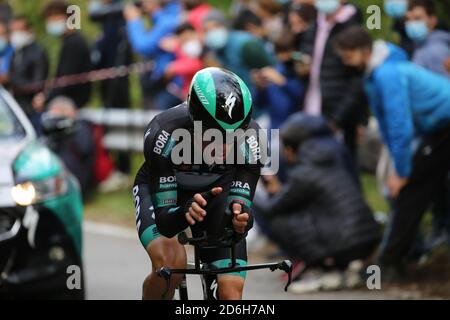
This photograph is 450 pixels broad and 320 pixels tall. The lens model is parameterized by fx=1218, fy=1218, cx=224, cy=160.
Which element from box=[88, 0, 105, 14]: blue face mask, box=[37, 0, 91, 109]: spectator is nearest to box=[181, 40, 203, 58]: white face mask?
box=[37, 0, 91, 109]: spectator

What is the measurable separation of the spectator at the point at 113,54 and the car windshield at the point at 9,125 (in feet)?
18.1

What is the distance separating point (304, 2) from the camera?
40.5ft

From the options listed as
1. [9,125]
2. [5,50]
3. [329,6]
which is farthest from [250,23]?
[9,125]

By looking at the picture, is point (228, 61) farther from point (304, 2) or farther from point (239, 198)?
point (239, 198)

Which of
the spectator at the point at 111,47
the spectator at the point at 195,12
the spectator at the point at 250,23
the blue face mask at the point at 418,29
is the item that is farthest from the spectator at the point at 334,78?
the spectator at the point at 111,47

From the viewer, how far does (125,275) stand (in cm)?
1088

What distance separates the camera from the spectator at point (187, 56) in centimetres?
1338

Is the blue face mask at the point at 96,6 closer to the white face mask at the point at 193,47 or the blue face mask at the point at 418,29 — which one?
the white face mask at the point at 193,47

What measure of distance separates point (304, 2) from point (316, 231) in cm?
320

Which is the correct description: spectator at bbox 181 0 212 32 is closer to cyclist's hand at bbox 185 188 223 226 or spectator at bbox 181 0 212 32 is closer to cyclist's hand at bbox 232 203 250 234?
cyclist's hand at bbox 232 203 250 234

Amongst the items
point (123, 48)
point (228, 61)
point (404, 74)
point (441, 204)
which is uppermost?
point (123, 48)

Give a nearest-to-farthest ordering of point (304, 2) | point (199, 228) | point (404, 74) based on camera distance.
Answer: point (199, 228) < point (404, 74) < point (304, 2)

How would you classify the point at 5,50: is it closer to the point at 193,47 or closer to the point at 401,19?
the point at 193,47
